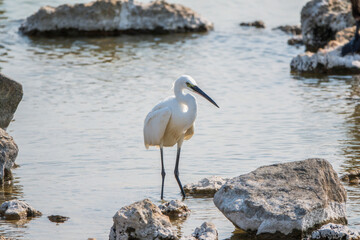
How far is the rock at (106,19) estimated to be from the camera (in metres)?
20.9

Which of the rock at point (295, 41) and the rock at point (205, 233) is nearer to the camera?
the rock at point (205, 233)

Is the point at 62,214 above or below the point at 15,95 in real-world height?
below

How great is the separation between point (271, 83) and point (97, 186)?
7565mm

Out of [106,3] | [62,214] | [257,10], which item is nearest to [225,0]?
[257,10]

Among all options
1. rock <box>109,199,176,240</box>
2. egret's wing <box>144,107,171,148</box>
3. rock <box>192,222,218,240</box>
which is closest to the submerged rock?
egret's wing <box>144,107,171,148</box>

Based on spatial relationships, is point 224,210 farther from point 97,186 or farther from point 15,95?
point 15,95

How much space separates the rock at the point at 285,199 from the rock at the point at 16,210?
1976mm

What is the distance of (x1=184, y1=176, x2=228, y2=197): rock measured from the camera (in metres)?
7.86

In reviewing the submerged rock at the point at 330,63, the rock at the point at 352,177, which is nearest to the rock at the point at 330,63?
the submerged rock at the point at 330,63

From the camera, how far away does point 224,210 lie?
6457mm

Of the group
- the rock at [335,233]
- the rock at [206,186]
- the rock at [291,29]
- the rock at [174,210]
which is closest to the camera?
the rock at [335,233]

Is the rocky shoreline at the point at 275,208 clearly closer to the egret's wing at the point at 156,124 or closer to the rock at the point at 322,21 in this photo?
the egret's wing at the point at 156,124

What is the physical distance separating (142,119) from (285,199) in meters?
5.74

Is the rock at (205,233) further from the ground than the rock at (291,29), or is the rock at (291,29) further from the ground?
the rock at (205,233)
